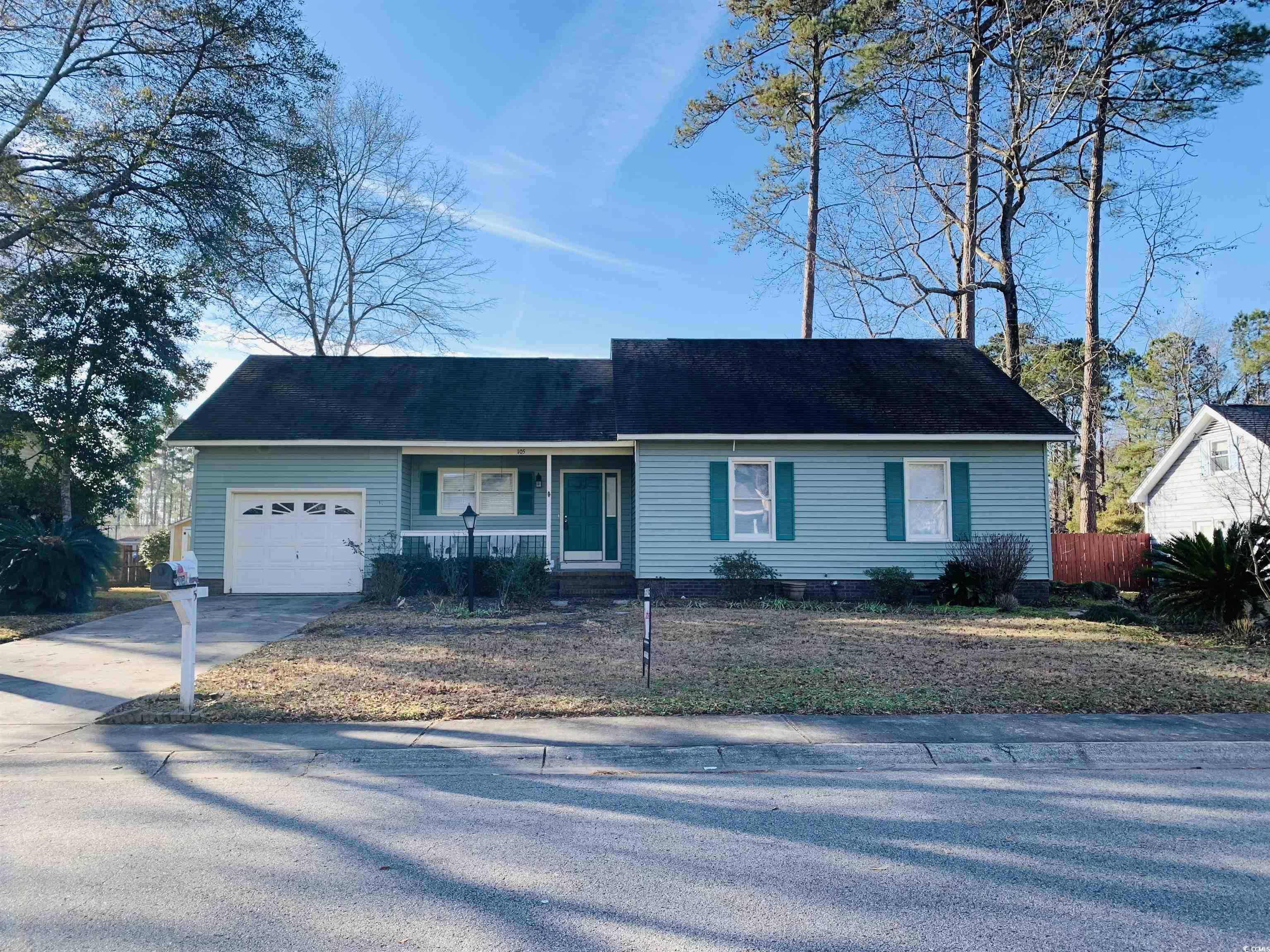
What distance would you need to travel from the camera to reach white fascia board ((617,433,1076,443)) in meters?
14.4

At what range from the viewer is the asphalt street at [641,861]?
10.5 feet

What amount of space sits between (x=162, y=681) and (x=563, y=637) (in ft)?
14.8

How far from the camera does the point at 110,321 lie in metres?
16.1

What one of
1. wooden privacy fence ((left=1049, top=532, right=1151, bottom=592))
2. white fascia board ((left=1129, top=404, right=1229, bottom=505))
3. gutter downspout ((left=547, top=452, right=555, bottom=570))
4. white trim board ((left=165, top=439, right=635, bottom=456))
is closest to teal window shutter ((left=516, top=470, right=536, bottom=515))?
gutter downspout ((left=547, top=452, right=555, bottom=570))

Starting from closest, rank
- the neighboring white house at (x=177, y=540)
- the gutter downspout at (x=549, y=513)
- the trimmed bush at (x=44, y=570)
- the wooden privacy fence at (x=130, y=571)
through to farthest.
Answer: the trimmed bush at (x=44, y=570) < the gutter downspout at (x=549, y=513) < the neighboring white house at (x=177, y=540) < the wooden privacy fence at (x=130, y=571)

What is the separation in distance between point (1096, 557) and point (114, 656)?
2106cm

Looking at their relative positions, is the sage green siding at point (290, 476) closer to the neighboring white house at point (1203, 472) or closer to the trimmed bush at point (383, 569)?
the trimmed bush at point (383, 569)

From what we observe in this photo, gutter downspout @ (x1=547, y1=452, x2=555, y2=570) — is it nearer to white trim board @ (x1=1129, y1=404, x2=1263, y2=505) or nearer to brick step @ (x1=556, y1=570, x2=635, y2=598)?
brick step @ (x1=556, y1=570, x2=635, y2=598)

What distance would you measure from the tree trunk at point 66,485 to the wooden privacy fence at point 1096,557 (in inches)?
895

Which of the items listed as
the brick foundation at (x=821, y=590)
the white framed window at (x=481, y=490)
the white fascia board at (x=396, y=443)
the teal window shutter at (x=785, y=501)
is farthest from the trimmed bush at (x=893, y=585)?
the white framed window at (x=481, y=490)

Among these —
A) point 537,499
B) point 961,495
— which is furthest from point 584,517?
point 961,495

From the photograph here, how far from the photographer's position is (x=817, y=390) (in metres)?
16.0

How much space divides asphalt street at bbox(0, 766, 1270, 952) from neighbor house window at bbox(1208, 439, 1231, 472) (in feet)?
71.5

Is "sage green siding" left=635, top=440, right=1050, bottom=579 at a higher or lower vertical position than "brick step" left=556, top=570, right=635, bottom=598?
higher
